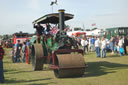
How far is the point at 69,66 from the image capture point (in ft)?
21.8

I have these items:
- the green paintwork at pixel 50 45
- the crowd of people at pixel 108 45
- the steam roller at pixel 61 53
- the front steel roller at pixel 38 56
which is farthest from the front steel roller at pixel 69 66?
the crowd of people at pixel 108 45

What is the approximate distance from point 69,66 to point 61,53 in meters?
1.15

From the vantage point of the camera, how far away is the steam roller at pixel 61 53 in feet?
22.0

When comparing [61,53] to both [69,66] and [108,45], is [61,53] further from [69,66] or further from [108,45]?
[108,45]

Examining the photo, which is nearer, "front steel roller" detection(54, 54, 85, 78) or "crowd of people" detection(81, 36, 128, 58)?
"front steel roller" detection(54, 54, 85, 78)

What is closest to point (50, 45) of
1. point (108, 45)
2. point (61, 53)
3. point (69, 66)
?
point (61, 53)

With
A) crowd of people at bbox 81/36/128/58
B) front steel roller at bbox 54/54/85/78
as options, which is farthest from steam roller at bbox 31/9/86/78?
crowd of people at bbox 81/36/128/58

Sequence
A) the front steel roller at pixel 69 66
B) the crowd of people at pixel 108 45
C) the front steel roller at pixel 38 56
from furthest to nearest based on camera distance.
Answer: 1. the crowd of people at pixel 108 45
2. the front steel roller at pixel 38 56
3. the front steel roller at pixel 69 66

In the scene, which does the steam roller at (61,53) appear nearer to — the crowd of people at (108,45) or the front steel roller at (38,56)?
the front steel roller at (38,56)

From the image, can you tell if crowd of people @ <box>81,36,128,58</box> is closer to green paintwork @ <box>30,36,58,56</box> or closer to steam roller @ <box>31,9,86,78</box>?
steam roller @ <box>31,9,86,78</box>

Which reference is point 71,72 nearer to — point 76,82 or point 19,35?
point 76,82

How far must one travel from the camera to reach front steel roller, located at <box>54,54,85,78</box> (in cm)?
663

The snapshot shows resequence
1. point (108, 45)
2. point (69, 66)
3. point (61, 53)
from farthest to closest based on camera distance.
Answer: point (108, 45) < point (61, 53) < point (69, 66)

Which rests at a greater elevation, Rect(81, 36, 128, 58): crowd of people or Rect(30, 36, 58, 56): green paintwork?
Rect(30, 36, 58, 56): green paintwork
